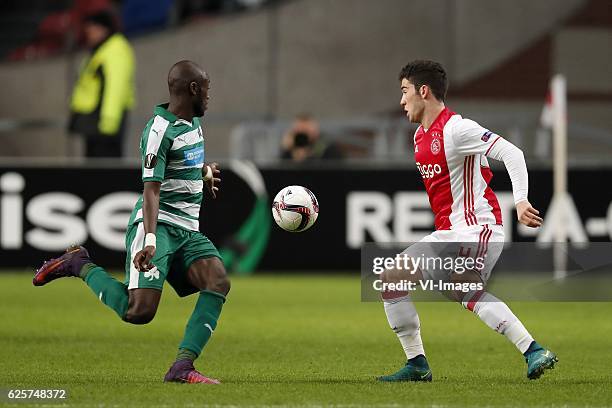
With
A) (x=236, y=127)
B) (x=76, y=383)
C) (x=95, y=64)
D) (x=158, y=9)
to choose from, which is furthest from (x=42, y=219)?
(x=76, y=383)

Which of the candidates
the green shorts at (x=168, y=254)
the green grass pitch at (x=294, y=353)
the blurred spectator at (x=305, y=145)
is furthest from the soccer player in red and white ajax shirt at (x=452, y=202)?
the blurred spectator at (x=305, y=145)

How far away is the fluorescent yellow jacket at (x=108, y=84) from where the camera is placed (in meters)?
14.3

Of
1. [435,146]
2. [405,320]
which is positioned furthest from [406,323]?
[435,146]

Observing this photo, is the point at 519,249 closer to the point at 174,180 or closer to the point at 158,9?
the point at 158,9

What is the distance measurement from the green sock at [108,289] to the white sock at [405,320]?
4.66 feet

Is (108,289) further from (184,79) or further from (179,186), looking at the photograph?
(184,79)

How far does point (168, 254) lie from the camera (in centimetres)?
737

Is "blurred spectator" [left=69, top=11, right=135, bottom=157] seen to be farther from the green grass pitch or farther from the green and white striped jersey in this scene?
the green and white striped jersey

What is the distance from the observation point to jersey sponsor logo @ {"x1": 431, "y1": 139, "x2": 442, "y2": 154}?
7.57 meters

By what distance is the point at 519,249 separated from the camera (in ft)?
50.6

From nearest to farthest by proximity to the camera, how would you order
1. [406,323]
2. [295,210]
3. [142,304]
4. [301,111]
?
1. [142,304]
2. [406,323]
3. [295,210]
4. [301,111]

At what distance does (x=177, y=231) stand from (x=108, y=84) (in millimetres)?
7142

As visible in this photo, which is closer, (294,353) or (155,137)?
(155,137)

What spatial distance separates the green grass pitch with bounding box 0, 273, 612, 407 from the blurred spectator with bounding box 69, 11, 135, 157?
1.85m
